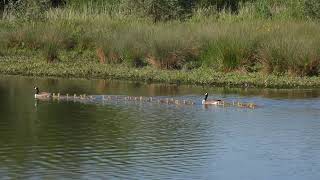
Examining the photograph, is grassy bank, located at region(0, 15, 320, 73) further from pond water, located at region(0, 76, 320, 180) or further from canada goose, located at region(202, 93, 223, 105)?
canada goose, located at region(202, 93, 223, 105)

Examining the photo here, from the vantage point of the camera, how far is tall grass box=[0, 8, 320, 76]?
29.3 meters

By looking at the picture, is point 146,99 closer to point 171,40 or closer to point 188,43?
point 171,40

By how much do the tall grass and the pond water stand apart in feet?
10.7

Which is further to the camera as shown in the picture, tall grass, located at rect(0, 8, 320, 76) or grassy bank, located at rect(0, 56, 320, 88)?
tall grass, located at rect(0, 8, 320, 76)

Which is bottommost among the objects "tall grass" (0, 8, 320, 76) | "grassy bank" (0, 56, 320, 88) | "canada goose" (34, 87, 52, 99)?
"canada goose" (34, 87, 52, 99)

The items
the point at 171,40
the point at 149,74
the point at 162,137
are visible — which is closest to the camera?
the point at 162,137

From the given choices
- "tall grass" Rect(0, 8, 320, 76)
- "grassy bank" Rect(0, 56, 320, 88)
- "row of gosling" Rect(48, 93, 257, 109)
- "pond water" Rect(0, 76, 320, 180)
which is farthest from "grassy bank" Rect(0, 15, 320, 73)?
"row of gosling" Rect(48, 93, 257, 109)

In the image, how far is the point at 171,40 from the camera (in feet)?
104

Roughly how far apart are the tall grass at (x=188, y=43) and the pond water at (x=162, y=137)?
3.25m

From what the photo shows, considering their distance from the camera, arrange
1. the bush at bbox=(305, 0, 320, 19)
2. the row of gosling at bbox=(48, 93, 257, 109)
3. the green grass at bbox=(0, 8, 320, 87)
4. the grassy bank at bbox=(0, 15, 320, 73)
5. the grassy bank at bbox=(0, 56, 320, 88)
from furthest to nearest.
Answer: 1. the bush at bbox=(305, 0, 320, 19)
2. the grassy bank at bbox=(0, 15, 320, 73)
3. the green grass at bbox=(0, 8, 320, 87)
4. the grassy bank at bbox=(0, 56, 320, 88)
5. the row of gosling at bbox=(48, 93, 257, 109)

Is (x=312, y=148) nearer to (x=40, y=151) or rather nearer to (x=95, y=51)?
(x=40, y=151)

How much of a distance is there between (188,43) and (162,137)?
13.7m

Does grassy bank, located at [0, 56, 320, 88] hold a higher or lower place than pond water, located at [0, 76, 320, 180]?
higher

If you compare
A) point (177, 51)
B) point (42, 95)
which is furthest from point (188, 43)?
point (42, 95)
